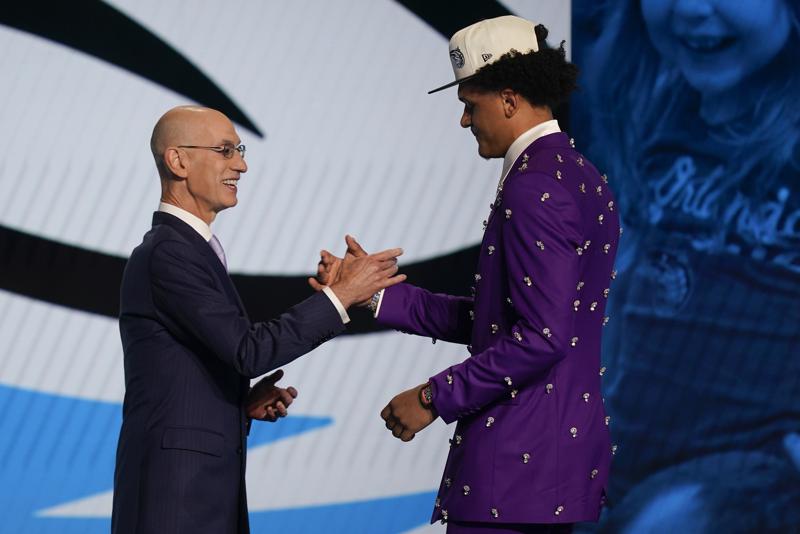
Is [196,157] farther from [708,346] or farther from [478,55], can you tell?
[708,346]

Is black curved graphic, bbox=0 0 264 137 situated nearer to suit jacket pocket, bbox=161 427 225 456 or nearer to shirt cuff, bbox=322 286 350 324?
shirt cuff, bbox=322 286 350 324

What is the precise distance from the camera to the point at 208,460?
7.13ft

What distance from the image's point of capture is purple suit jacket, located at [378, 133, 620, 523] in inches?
78.7

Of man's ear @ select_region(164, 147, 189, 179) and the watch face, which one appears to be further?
man's ear @ select_region(164, 147, 189, 179)

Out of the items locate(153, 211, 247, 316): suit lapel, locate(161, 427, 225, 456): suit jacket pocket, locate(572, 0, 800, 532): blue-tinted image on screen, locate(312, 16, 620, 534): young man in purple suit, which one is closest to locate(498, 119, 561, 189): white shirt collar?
locate(312, 16, 620, 534): young man in purple suit

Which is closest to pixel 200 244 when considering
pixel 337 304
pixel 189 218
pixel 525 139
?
pixel 189 218

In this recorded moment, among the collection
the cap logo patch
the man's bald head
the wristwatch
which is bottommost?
the wristwatch

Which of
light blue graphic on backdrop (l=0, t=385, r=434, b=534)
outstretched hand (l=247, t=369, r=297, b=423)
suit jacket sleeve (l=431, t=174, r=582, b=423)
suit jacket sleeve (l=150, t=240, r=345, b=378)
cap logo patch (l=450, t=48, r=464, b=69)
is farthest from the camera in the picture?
light blue graphic on backdrop (l=0, t=385, r=434, b=534)

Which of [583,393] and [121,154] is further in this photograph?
[121,154]

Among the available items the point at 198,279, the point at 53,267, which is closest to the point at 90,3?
the point at 53,267

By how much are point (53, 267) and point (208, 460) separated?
184 cm

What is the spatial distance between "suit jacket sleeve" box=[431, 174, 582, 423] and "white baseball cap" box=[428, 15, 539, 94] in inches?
11.4

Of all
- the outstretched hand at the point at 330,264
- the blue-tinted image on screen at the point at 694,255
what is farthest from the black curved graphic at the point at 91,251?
Answer: the outstretched hand at the point at 330,264

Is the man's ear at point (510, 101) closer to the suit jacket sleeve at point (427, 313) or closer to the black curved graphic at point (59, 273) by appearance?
the suit jacket sleeve at point (427, 313)
